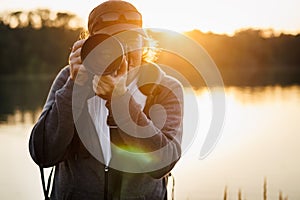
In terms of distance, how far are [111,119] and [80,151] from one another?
206mm

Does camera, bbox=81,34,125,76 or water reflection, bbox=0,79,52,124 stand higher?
camera, bbox=81,34,125,76

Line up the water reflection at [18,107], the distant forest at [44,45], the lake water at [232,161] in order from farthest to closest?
1. the distant forest at [44,45]
2. the water reflection at [18,107]
3. the lake water at [232,161]

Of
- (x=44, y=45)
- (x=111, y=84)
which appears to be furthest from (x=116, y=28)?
(x=44, y=45)

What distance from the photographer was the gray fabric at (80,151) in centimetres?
188

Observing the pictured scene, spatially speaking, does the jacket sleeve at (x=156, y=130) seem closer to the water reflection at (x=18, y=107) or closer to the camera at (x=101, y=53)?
the camera at (x=101, y=53)

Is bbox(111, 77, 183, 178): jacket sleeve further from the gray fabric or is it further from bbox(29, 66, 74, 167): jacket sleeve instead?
bbox(29, 66, 74, 167): jacket sleeve

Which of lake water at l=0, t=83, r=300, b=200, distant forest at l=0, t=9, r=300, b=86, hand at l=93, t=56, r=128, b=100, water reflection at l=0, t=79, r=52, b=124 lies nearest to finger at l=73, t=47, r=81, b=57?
hand at l=93, t=56, r=128, b=100

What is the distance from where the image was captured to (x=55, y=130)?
189 cm

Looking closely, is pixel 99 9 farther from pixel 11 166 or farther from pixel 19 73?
pixel 19 73

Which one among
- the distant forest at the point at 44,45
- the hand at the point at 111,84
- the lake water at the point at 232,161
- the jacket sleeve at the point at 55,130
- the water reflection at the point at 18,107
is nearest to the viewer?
the hand at the point at 111,84

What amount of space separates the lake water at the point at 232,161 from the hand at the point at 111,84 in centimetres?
290

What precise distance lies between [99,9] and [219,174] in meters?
9.61

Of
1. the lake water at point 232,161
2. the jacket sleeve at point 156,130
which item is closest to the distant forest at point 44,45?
the lake water at point 232,161

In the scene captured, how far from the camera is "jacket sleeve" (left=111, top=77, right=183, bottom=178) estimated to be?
1.81 metres
